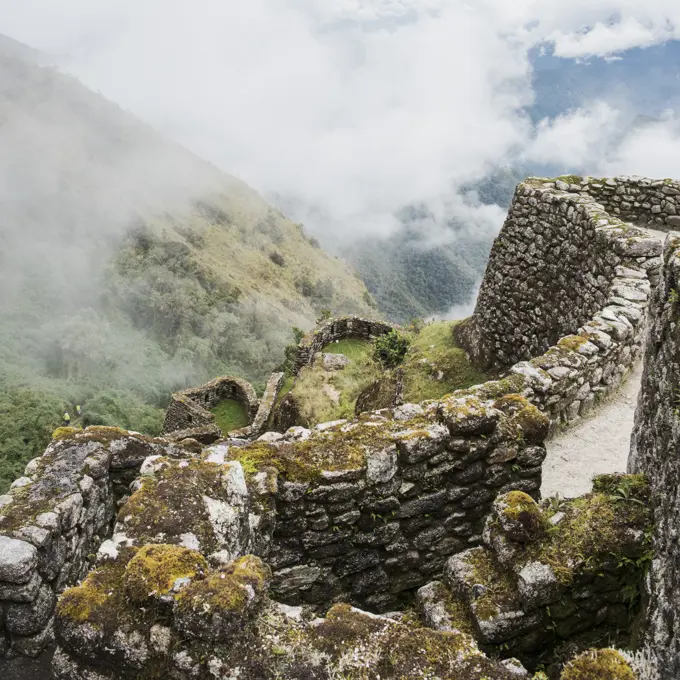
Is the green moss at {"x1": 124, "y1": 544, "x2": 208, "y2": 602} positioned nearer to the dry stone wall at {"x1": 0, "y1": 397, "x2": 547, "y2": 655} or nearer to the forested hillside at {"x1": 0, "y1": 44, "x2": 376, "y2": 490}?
the dry stone wall at {"x1": 0, "y1": 397, "x2": 547, "y2": 655}

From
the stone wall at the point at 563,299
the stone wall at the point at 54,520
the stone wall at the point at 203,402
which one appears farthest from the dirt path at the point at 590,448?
the stone wall at the point at 203,402

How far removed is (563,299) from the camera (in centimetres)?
1277

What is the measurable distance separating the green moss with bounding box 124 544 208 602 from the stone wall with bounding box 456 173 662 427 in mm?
5293

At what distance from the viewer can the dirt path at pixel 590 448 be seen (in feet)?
28.4

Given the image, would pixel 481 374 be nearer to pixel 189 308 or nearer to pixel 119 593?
pixel 119 593

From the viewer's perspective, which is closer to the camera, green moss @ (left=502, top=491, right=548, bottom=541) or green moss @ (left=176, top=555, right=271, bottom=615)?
green moss @ (left=176, top=555, right=271, bottom=615)

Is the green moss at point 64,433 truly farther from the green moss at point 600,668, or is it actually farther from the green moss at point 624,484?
the green moss at point 600,668

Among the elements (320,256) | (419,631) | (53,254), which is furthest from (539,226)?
(320,256)

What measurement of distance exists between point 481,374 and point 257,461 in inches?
392

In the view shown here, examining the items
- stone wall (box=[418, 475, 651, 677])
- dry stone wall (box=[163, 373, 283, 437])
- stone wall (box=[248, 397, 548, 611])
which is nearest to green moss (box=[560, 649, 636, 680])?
stone wall (box=[418, 475, 651, 677])

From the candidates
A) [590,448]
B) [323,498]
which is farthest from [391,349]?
[323,498]

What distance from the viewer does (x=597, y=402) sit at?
10227 millimetres

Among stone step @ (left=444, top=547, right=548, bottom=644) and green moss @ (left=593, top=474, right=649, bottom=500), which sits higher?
green moss @ (left=593, top=474, right=649, bottom=500)

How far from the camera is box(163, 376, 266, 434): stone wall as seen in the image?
33625mm
